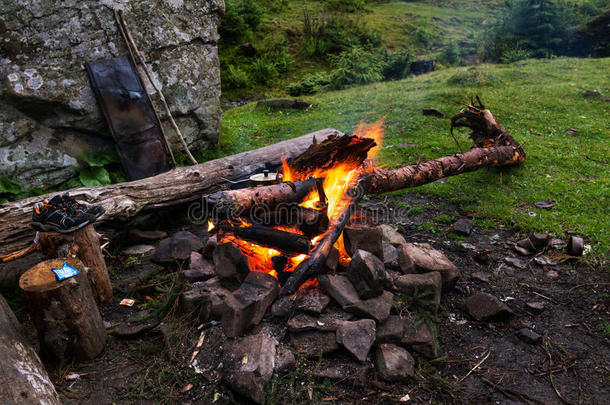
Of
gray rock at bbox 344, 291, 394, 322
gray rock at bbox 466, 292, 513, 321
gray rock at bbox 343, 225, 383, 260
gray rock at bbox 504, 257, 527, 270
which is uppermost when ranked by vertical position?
gray rock at bbox 343, 225, 383, 260

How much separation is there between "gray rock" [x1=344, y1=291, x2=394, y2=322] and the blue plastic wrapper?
2561mm

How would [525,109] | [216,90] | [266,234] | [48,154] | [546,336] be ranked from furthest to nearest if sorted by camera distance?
[525,109] → [216,90] → [48,154] → [266,234] → [546,336]

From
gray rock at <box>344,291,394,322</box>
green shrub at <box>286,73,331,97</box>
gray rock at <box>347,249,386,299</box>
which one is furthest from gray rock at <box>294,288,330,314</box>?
green shrub at <box>286,73,331,97</box>

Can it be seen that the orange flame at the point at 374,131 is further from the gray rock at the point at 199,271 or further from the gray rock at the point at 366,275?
the gray rock at the point at 199,271

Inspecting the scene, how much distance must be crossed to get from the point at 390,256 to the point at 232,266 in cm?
185

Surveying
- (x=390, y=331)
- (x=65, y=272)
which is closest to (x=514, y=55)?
(x=390, y=331)

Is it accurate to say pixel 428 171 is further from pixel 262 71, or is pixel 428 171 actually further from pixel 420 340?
pixel 262 71

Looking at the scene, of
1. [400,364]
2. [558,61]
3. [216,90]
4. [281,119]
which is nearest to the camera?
[400,364]

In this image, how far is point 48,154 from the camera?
237 inches

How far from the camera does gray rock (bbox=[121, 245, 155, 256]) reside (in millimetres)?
5492

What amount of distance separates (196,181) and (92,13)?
10.8 ft

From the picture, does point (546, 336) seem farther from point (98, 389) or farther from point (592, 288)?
point (98, 389)

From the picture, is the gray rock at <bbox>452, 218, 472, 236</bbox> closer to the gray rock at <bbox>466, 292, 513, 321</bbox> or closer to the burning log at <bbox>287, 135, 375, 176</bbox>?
the gray rock at <bbox>466, 292, 513, 321</bbox>

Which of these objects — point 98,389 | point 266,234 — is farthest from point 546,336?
point 98,389
